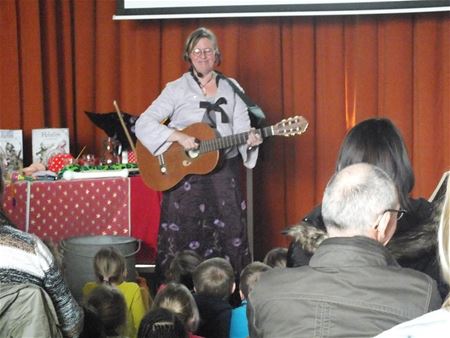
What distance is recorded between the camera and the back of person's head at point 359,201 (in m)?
1.71

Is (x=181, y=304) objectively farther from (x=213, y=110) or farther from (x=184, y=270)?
(x=213, y=110)

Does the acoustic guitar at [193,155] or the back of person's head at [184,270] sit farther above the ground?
the acoustic guitar at [193,155]

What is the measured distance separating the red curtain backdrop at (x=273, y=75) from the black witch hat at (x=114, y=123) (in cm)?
52

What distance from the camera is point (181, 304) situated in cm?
243

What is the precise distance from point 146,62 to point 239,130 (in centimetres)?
146

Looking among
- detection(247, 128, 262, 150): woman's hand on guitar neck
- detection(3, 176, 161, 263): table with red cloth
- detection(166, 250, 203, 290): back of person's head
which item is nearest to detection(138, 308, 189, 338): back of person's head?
detection(166, 250, 203, 290): back of person's head

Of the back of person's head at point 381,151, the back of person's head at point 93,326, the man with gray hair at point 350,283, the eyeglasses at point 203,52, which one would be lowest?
the back of person's head at point 93,326

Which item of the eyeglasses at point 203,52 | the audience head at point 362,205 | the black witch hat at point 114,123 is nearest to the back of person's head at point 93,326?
the audience head at point 362,205

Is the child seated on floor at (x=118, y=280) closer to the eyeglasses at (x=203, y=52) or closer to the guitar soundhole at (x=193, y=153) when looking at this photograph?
the guitar soundhole at (x=193, y=153)

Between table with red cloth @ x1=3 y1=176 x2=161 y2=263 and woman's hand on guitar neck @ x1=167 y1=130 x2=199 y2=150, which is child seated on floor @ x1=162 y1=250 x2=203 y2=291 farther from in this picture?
table with red cloth @ x1=3 y1=176 x2=161 y2=263

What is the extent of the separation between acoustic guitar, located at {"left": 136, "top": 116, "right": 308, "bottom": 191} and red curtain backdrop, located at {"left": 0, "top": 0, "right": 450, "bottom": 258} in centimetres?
117

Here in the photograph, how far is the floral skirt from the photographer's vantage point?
410 cm

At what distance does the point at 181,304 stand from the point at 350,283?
3.06 ft

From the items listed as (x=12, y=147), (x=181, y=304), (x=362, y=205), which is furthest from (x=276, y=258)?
(x=12, y=147)
